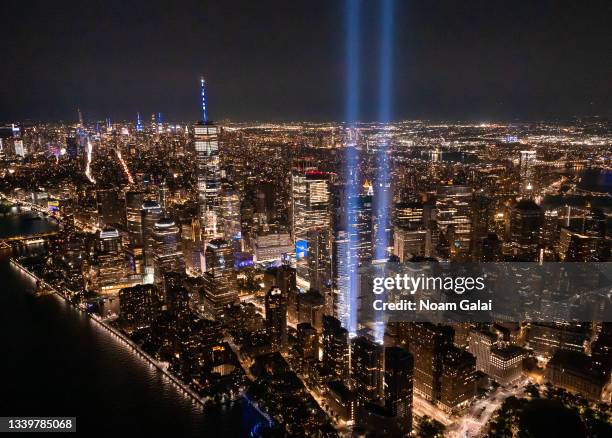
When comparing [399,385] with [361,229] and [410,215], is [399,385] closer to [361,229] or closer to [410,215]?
[361,229]

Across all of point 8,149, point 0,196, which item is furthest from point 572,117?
point 8,149

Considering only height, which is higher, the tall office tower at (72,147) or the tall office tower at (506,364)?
the tall office tower at (72,147)

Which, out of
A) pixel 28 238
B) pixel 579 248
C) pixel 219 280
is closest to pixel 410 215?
pixel 579 248

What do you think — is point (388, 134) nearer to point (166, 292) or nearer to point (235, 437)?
point (166, 292)

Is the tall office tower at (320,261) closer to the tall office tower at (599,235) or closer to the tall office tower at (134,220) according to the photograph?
the tall office tower at (134,220)

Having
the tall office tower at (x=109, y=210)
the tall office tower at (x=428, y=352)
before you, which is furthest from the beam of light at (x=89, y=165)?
the tall office tower at (x=428, y=352)
